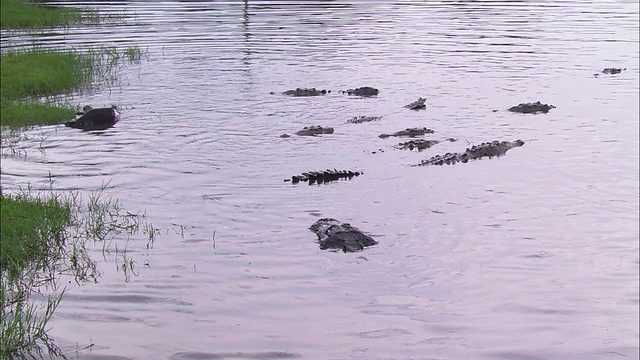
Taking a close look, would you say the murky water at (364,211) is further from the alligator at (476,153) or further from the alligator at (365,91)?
the alligator at (365,91)

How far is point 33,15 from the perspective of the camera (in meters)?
33.3

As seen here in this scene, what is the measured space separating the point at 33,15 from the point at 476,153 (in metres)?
25.3

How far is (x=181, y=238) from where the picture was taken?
978 cm

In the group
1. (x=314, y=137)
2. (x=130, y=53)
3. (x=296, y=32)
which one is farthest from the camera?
(x=296, y=32)

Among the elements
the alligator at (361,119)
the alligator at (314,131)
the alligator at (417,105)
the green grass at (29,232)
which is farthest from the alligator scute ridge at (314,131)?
the green grass at (29,232)

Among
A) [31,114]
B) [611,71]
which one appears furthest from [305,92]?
[611,71]

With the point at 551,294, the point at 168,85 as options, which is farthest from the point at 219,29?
the point at 551,294

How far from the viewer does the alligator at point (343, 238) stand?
9219 mm

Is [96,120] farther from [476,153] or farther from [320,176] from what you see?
[476,153]

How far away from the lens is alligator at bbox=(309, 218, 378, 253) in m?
9.22

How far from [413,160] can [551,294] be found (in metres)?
5.55

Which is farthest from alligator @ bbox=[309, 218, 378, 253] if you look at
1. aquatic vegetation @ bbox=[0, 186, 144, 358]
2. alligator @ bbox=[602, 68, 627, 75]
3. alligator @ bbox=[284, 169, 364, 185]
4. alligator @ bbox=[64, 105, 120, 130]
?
alligator @ bbox=[602, 68, 627, 75]

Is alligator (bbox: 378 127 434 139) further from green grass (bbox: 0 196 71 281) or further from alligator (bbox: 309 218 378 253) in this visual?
green grass (bbox: 0 196 71 281)

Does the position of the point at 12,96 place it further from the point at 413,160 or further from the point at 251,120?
the point at 413,160
